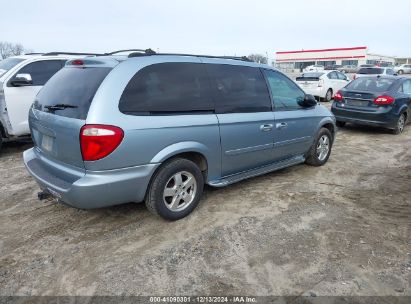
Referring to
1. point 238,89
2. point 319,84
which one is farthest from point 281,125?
point 319,84

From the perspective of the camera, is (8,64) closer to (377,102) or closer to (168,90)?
(168,90)

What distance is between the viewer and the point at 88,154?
3.12 meters

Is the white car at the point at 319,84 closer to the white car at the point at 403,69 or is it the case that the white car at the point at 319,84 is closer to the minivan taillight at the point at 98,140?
the minivan taillight at the point at 98,140

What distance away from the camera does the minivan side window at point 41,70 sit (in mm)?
6723

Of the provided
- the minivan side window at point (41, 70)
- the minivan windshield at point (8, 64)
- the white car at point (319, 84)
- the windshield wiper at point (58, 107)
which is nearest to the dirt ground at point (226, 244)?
the windshield wiper at point (58, 107)

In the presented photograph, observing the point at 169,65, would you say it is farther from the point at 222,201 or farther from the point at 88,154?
the point at 222,201

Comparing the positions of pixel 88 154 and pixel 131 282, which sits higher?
pixel 88 154

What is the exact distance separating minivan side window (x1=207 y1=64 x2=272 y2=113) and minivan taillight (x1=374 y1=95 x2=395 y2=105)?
510 cm

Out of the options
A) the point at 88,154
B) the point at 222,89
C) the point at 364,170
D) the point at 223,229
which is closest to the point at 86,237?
the point at 88,154

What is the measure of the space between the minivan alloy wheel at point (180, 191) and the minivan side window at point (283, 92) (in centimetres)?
177

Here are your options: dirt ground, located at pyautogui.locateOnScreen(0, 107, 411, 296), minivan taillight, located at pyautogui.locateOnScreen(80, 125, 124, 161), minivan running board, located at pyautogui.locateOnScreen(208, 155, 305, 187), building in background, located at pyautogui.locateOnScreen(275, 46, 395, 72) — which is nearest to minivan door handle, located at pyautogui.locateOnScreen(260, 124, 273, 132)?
minivan running board, located at pyautogui.locateOnScreen(208, 155, 305, 187)

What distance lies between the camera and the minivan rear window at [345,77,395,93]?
8797 millimetres

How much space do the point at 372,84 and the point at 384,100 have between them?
758 mm

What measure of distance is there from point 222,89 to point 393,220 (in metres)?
2.55
